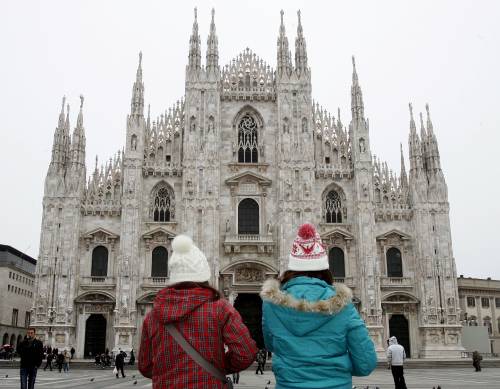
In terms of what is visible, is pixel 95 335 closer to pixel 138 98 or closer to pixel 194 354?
pixel 138 98

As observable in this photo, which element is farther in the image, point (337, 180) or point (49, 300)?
point (337, 180)

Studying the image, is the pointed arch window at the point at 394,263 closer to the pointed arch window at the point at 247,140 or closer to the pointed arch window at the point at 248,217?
the pointed arch window at the point at 248,217

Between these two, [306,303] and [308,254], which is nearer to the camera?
[306,303]

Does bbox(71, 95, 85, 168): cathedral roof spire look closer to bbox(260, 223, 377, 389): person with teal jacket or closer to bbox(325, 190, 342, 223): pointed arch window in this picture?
bbox(325, 190, 342, 223): pointed arch window

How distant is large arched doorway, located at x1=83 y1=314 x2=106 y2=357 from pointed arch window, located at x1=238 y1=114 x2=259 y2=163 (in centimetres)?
1418

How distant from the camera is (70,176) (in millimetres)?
38625

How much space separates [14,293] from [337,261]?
3842 cm

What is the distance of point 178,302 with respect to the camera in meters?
4.36

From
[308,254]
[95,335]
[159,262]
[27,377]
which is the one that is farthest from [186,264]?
[95,335]

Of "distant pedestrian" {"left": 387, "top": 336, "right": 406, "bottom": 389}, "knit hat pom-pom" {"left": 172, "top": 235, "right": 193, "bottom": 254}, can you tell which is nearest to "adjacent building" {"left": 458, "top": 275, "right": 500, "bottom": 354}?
"distant pedestrian" {"left": 387, "top": 336, "right": 406, "bottom": 389}

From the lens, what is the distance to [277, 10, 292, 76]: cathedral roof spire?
41.3 m

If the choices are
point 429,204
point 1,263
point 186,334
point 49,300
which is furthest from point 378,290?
point 1,263

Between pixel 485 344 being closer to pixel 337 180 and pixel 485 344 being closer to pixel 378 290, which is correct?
pixel 378 290

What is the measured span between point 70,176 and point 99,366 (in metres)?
13.3
